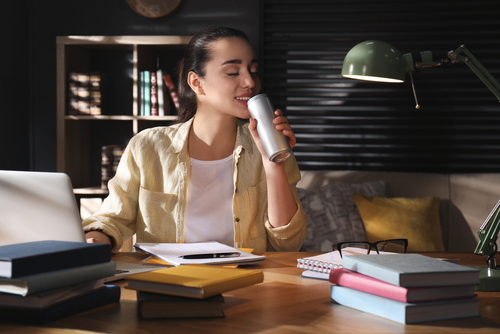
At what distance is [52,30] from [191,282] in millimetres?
3098

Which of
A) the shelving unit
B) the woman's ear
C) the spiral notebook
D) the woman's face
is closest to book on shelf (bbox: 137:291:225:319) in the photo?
the spiral notebook

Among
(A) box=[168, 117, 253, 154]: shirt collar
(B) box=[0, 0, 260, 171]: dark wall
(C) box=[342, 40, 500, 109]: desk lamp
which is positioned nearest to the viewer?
(C) box=[342, 40, 500, 109]: desk lamp

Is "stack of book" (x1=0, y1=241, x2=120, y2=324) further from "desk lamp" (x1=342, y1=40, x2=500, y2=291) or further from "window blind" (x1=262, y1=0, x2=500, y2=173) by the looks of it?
"window blind" (x1=262, y1=0, x2=500, y2=173)

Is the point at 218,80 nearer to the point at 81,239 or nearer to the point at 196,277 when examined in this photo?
the point at 81,239

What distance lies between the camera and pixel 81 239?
38.2 inches

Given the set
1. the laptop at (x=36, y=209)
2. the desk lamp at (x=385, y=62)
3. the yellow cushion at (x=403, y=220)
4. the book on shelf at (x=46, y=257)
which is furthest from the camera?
the yellow cushion at (x=403, y=220)

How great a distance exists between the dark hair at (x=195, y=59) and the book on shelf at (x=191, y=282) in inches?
40.4

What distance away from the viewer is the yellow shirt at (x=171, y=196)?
60.9 inches

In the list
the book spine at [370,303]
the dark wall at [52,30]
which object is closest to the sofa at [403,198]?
the dark wall at [52,30]

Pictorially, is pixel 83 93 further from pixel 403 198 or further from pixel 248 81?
pixel 403 198

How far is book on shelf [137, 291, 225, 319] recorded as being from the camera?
0.74 metres

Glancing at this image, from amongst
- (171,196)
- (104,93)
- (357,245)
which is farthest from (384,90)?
(357,245)

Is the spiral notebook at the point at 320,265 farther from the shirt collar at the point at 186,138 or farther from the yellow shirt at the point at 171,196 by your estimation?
the shirt collar at the point at 186,138

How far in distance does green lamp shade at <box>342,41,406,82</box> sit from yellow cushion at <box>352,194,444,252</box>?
1.32 m
